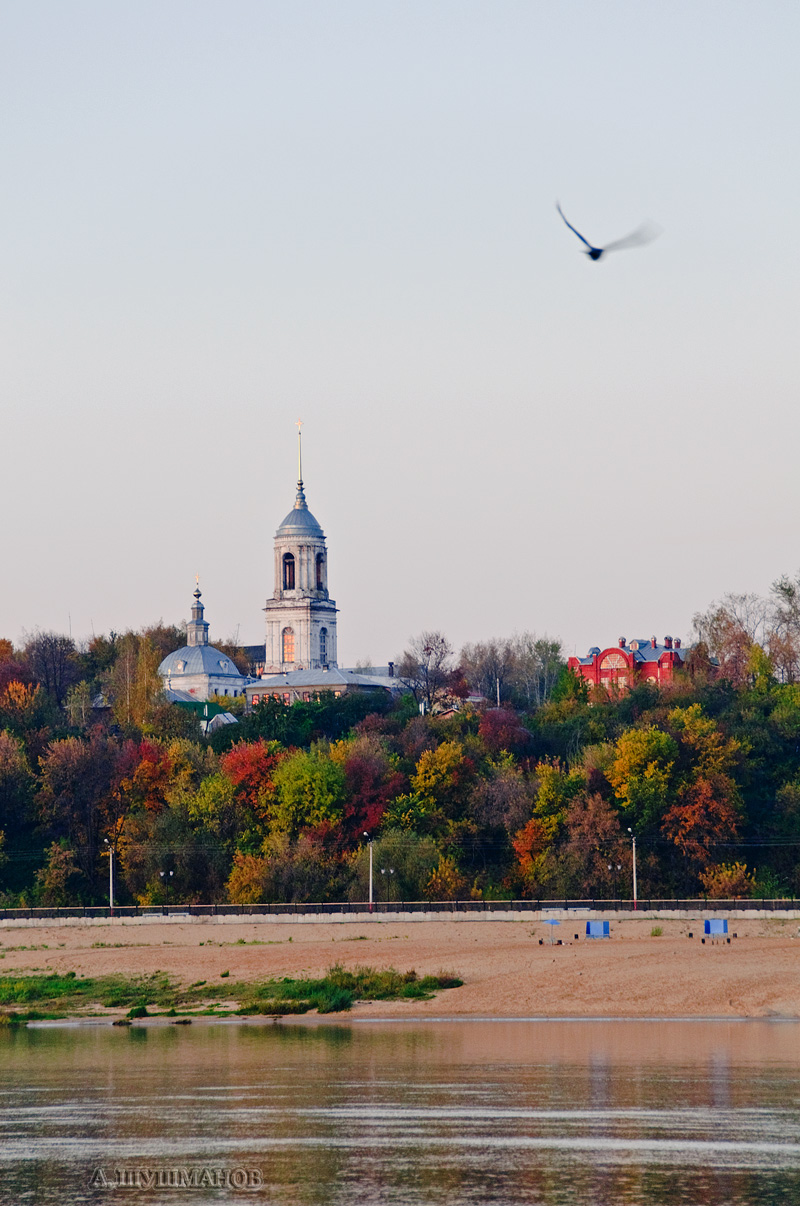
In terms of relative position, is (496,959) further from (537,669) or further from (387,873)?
(537,669)

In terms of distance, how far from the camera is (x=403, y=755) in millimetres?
93062

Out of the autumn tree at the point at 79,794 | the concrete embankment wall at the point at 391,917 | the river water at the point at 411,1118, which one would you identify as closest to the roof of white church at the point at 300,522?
the autumn tree at the point at 79,794

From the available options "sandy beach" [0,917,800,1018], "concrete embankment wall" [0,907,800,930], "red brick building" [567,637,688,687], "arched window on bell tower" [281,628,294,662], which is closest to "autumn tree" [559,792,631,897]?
"concrete embankment wall" [0,907,800,930]

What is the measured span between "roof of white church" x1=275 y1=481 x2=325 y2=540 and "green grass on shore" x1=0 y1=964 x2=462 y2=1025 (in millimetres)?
120710

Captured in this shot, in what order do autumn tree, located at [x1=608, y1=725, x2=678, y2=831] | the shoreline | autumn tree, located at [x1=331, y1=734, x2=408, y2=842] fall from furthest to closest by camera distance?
1. autumn tree, located at [x1=331, y1=734, x2=408, y2=842]
2. autumn tree, located at [x1=608, y1=725, x2=678, y2=831]
3. the shoreline

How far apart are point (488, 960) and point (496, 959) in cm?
27

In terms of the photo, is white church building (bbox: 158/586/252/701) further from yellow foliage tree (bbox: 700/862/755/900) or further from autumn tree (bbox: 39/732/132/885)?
yellow foliage tree (bbox: 700/862/755/900)

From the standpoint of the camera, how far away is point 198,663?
166125mm

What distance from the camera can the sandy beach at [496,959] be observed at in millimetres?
49344

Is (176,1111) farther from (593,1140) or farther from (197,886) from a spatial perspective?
(197,886)

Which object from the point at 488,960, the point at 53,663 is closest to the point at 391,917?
the point at 488,960

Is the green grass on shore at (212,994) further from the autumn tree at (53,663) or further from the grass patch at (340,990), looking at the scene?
the autumn tree at (53,663)

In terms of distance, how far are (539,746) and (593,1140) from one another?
70745 mm

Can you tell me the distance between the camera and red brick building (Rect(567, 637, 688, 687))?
145750 millimetres
